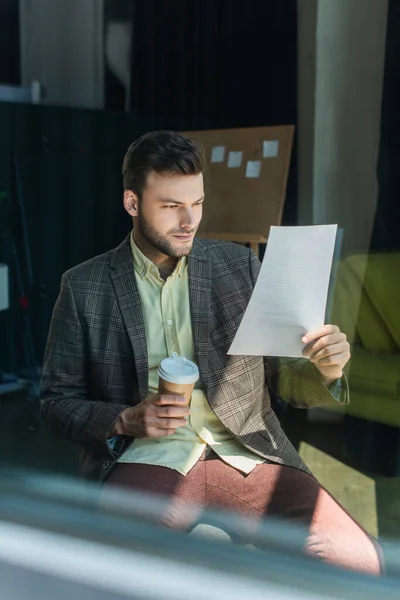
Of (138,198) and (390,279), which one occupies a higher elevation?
(138,198)

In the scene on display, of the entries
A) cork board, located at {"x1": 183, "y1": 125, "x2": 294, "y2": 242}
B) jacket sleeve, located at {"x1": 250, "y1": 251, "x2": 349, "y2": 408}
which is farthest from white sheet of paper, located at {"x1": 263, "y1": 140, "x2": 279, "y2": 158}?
jacket sleeve, located at {"x1": 250, "y1": 251, "x2": 349, "y2": 408}

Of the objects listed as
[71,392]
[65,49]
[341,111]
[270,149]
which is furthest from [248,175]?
[71,392]

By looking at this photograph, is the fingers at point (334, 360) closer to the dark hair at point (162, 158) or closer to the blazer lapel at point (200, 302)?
the blazer lapel at point (200, 302)

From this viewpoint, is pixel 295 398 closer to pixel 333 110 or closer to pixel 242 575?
pixel 242 575

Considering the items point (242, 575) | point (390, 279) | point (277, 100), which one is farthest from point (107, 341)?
point (277, 100)

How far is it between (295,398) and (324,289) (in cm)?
25

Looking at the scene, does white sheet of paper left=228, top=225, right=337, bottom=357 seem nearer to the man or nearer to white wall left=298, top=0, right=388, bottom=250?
the man

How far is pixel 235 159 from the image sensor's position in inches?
101

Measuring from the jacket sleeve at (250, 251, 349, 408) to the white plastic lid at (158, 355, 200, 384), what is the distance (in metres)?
0.14

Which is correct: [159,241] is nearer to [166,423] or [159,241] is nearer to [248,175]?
[166,423]

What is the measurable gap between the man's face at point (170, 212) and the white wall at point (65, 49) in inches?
30.2

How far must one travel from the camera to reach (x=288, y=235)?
0.87m

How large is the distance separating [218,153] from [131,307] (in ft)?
5.22

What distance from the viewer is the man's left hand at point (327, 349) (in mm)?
910
